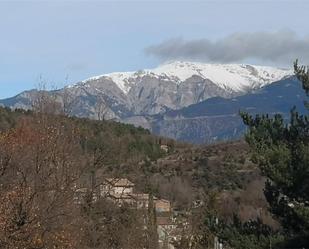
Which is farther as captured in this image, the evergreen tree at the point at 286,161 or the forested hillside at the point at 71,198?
the forested hillside at the point at 71,198

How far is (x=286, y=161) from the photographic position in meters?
16.2

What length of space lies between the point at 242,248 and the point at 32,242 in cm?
845

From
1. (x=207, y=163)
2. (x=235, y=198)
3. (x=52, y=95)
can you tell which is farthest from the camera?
(x=207, y=163)

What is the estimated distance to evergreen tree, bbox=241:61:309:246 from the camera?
16.1m

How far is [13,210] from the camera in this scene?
69.4 feet

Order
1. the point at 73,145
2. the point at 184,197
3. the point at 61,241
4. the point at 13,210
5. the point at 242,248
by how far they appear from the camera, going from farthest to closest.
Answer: the point at 184,197
the point at 73,145
the point at 61,241
the point at 13,210
the point at 242,248

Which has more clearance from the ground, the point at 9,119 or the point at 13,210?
the point at 9,119

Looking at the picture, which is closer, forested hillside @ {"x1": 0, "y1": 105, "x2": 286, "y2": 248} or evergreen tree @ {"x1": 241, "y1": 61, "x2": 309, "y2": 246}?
evergreen tree @ {"x1": 241, "y1": 61, "x2": 309, "y2": 246}

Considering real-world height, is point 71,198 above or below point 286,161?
below

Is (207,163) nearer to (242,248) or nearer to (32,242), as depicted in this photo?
(32,242)

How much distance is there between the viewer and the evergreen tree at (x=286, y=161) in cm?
1612

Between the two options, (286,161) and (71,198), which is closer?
(286,161)

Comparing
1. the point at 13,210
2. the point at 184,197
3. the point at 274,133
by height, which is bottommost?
the point at 184,197

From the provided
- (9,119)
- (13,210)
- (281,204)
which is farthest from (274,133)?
(9,119)
